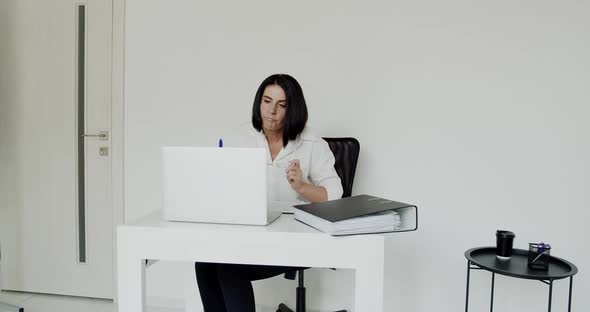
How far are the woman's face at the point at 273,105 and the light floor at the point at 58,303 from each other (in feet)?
3.83

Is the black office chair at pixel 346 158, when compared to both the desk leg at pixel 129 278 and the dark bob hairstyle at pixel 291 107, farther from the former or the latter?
the desk leg at pixel 129 278

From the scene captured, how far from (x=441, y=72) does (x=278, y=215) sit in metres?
1.33

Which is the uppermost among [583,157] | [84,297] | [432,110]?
[432,110]

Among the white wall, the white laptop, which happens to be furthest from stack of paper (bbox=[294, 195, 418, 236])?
the white wall

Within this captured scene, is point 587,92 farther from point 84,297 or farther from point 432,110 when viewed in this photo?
point 84,297

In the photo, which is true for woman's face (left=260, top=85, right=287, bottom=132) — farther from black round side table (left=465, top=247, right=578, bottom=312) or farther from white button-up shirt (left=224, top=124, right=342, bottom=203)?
black round side table (left=465, top=247, right=578, bottom=312)

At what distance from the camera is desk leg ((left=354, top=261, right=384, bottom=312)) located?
102 cm

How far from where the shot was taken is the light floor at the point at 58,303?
2.43m

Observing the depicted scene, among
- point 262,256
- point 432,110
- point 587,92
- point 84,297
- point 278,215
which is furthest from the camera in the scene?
point 84,297

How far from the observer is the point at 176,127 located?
2.43 m

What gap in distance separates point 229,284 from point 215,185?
0.46m

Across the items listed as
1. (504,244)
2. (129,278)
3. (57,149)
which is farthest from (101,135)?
(504,244)

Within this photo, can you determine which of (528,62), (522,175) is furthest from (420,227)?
(528,62)

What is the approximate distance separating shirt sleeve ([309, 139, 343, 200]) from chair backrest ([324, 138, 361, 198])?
214 mm
